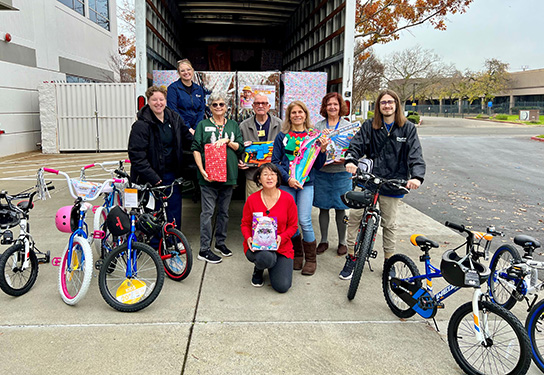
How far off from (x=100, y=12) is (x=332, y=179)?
19451mm

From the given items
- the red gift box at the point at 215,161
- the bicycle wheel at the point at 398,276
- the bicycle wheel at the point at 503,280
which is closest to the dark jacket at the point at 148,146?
the red gift box at the point at 215,161

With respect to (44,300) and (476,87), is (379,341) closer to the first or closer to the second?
(44,300)

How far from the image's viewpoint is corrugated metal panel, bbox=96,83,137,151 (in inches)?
580

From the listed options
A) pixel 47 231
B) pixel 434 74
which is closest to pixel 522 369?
pixel 47 231

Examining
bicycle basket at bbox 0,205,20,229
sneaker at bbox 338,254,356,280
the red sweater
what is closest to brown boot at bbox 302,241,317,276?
sneaker at bbox 338,254,356,280

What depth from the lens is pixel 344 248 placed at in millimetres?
5113

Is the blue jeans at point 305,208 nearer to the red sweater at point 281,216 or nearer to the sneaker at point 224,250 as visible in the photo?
the red sweater at point 281,216

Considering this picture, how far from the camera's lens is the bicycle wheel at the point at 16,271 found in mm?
3627

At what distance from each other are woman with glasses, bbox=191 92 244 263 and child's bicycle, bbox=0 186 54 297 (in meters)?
1.59

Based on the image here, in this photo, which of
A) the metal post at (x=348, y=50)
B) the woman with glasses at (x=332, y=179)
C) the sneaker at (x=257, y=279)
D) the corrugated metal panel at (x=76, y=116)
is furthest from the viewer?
the corrugated metal panel at (x=76, y=116)

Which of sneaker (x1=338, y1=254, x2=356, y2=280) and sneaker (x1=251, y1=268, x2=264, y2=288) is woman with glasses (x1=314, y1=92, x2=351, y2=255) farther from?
sneaker (x1=251, y1=268, x2=264, y2=288)

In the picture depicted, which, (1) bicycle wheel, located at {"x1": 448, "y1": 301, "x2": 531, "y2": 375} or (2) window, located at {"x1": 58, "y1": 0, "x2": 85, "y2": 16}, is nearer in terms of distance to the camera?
(1) bicycle wheel, located at {"x1": 448, "y1": 301, "x2": 531, "y2": 375}

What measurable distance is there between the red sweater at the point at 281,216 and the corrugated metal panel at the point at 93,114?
12024mm

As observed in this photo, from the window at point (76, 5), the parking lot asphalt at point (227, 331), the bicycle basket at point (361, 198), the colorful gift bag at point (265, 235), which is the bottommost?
the parking lot asphalt at point (227, 331)
